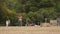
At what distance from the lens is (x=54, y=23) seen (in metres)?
30.1

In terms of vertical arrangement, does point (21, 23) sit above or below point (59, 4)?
below

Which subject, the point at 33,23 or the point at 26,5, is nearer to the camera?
the point at 33,23

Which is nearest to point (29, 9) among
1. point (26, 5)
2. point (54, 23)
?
point (26, 5)

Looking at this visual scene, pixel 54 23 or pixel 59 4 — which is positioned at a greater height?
pixel 59 4

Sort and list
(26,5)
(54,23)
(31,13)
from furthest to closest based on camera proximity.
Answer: (26,5)
(31,13)
(54,23)

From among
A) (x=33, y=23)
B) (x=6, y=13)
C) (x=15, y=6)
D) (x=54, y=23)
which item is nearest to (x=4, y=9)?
(x=6, y=13)

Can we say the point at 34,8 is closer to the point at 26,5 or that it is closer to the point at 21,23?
the point at 26,5

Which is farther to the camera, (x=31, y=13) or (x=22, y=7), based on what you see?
(x=22, y=7)

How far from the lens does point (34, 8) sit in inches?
1350

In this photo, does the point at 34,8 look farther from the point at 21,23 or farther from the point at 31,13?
the point at 21,23

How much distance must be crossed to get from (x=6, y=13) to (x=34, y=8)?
4733mm

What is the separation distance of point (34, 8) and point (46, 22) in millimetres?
4245

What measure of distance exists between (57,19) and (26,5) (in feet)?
19.7

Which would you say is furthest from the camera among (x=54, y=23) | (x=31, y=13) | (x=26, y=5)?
(x=26, y=5)
